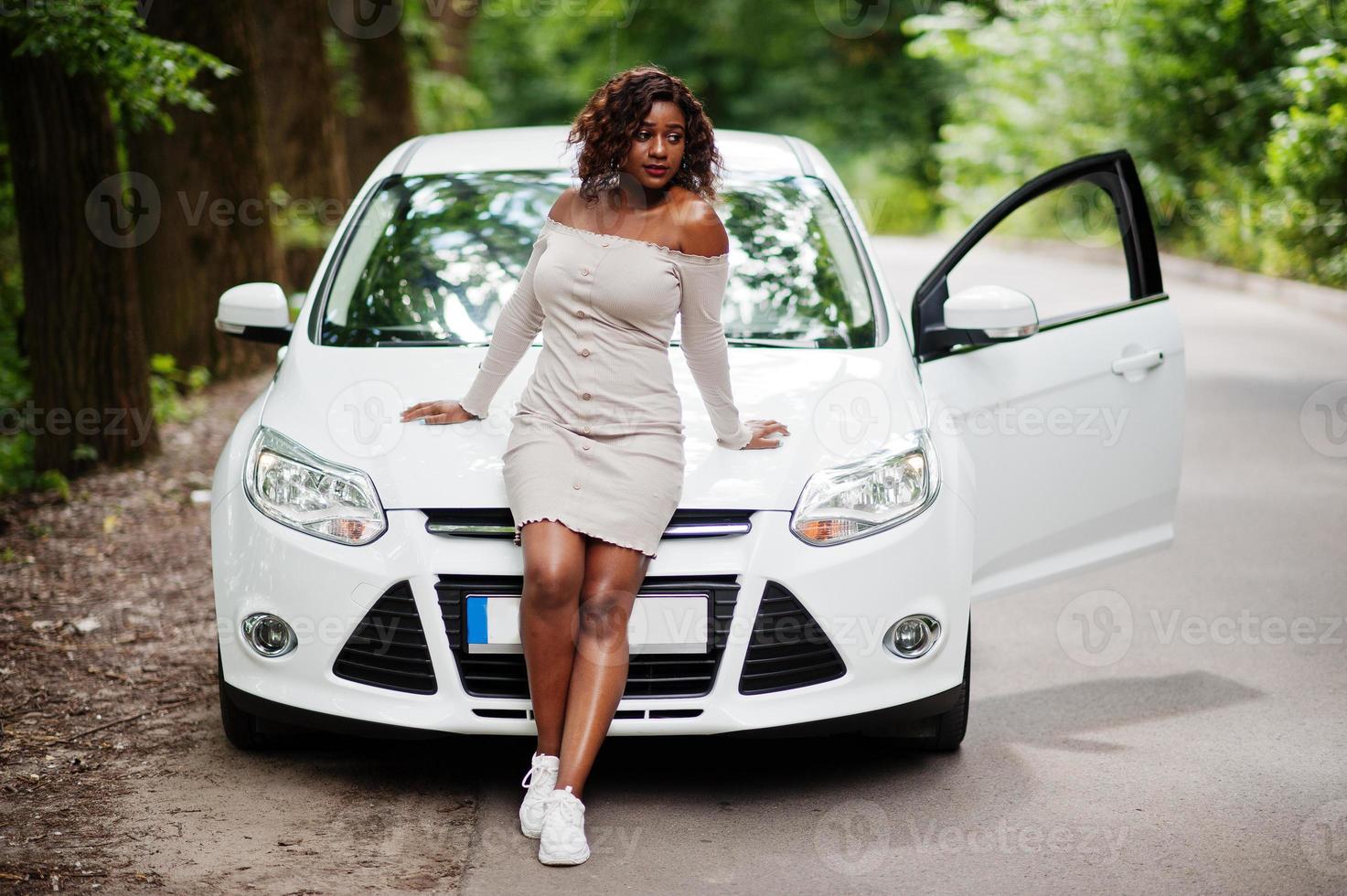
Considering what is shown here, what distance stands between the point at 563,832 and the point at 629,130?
1.76m

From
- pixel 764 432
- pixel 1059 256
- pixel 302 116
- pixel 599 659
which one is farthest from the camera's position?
pixel 1059 256

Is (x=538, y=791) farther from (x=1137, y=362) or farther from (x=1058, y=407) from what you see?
(x=1137, y=362)

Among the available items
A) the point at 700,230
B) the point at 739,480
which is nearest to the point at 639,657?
the point at 739,480

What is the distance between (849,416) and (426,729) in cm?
138

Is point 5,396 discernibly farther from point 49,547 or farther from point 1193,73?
point 1193,73

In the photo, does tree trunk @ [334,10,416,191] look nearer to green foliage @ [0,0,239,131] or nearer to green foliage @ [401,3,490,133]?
green foliage @ [401,3,490,133]

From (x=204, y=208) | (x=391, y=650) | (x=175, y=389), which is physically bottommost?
(x=175, y=389)

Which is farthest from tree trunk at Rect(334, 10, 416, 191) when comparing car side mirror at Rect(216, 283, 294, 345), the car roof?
car side mirror at Rect(216, 283, 294, 345)

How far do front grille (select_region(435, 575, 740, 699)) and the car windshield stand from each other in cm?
111

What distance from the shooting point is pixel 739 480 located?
3.99m

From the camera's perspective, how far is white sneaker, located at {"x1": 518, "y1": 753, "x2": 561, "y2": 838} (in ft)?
12.6

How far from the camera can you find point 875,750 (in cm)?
455

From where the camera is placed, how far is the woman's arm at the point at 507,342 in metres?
4.24

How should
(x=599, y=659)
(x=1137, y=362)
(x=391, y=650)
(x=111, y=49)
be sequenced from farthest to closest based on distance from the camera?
(x=111, y=49), (x=1137, y=362), (x=391, y=650), (x=599, y=659)
